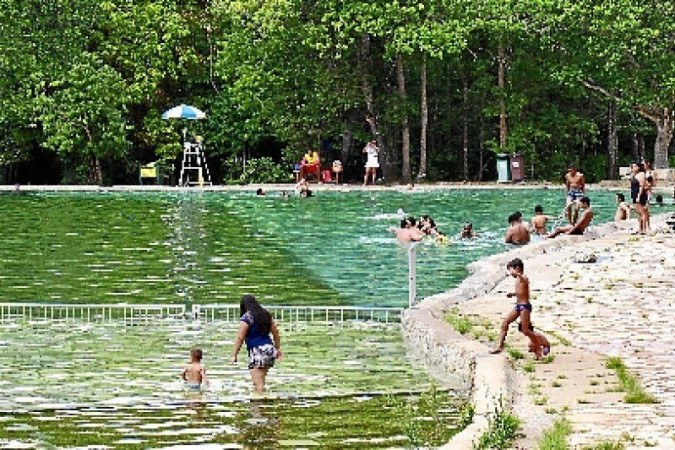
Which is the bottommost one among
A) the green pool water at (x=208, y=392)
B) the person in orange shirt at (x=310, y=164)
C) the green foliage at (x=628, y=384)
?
the green pool water at (x=208, y=392)

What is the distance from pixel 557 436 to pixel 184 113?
35875 mm

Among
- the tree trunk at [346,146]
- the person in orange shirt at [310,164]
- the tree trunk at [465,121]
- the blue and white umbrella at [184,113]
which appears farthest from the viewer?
the tree trunk at [346,146]

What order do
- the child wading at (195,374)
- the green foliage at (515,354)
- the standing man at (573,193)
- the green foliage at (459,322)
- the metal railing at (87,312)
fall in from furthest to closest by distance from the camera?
the standing man at (573,193)
the metal railing at (87,312)
the green foliage at (459,322)
the child wading at (195,374)
the green foliage at (515,354)

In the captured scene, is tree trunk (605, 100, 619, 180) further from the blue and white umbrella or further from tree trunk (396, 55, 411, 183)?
the blue and white umbrella

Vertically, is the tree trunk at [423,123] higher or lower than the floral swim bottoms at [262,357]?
higher

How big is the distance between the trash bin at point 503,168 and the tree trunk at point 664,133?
3.91 meters

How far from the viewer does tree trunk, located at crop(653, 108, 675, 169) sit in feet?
139

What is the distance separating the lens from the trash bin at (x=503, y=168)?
144 ft

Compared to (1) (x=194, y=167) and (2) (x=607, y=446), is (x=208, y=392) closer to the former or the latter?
(2) (x=607, y=446)

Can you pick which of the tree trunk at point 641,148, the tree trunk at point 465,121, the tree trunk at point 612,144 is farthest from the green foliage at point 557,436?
the tree trunk at point 641,148

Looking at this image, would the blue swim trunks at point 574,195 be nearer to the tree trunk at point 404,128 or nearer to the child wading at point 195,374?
the tree trunk at point 404,128

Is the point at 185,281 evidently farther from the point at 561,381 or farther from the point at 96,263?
the point at 561,381

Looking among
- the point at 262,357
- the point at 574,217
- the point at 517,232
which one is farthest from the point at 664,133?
the point at 262,357

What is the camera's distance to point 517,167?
1718 inches
